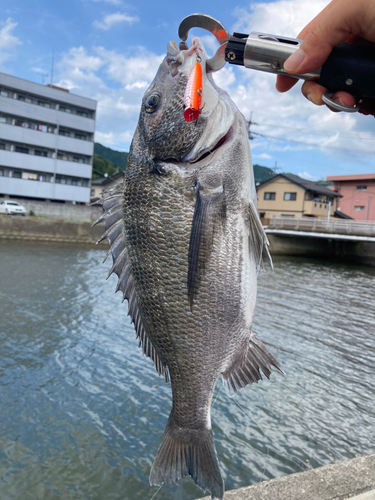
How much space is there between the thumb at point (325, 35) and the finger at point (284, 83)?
48cm

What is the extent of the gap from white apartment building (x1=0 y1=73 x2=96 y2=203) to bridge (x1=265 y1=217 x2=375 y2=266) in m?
26.4

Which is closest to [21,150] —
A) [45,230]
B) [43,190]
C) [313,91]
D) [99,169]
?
[43,190]

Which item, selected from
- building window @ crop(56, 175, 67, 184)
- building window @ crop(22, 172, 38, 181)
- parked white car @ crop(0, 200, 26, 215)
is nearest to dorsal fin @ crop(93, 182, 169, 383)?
parked white car @ crop(0, 200, 26, 215)

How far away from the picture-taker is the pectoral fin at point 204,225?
5.33 feet

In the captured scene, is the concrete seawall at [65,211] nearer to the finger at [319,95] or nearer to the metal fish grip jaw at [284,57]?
the finger at [319,95]

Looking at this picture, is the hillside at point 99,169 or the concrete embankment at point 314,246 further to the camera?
the hillside at point 99,169

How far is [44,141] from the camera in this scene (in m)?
45.4

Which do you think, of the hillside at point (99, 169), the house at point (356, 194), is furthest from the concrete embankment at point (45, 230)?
the hillside at point (99, 169)

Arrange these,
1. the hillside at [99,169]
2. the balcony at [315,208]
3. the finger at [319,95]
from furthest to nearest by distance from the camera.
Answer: the hillside at [99,169] < the balcony at [315,208] < the finger at [319,95]

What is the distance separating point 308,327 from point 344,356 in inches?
89.2

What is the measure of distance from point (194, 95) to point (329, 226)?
31.0m

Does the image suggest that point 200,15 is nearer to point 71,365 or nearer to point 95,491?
point 95,491

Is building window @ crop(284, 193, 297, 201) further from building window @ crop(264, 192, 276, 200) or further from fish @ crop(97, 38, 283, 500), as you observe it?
fish @ crop(97, 38, 283, 500)

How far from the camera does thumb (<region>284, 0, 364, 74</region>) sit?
4.58 feet
